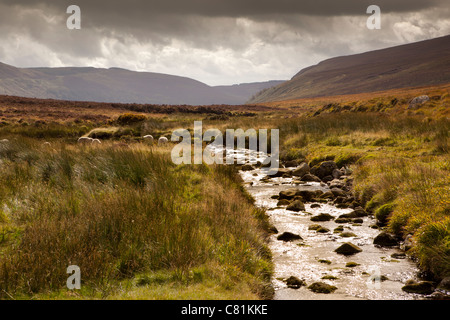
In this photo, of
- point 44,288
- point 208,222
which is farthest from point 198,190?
point 44,288

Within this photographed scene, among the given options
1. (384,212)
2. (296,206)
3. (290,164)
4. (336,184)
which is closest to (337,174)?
(336,184)

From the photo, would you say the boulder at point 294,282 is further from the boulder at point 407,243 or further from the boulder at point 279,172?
the boulder at point 279,172

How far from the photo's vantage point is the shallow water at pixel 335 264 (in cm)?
555

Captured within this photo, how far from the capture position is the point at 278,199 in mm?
11633

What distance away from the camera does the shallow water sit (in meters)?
5.55

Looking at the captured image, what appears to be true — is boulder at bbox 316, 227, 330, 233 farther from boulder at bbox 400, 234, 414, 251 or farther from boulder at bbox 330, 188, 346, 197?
boulder at bbox 330, 188, 346, 197

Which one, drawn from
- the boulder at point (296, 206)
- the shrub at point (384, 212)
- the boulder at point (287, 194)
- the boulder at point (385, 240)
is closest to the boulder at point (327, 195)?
the boulder at point (287, 194)

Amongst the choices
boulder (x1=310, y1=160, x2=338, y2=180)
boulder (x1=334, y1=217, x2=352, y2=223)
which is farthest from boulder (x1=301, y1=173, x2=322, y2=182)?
boulder (x1=334, y1=217, x2=352, y2=223)

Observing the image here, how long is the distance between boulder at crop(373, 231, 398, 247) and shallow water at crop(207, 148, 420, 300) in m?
0.17

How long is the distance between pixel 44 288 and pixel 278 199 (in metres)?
8.42

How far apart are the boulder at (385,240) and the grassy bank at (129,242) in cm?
254

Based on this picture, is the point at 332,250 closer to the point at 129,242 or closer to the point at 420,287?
the point at 420,287

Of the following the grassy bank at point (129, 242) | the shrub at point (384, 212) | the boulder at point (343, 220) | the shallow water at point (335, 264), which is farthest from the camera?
the boulder at point (343, 220)
